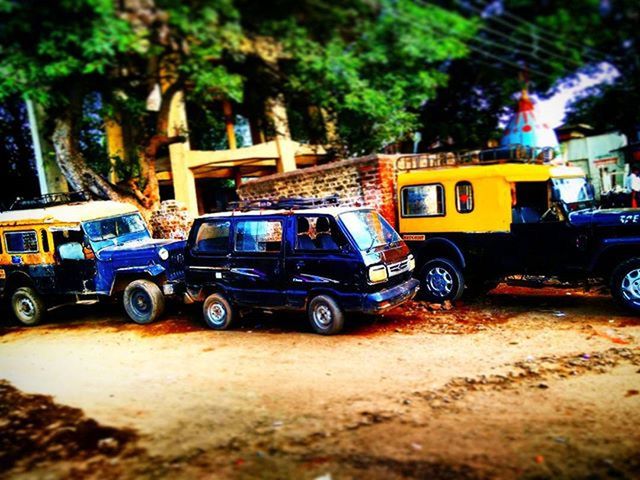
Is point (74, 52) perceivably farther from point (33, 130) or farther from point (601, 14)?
point (33, 130)

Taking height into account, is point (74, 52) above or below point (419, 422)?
above

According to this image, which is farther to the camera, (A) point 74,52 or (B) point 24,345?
(B) point 24,345

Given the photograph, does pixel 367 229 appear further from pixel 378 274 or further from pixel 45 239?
pixel 45 239

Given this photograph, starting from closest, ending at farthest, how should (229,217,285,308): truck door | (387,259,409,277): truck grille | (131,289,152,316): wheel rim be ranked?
(387,259,409,277): truck grille → (229,217,285,308): truck door → (131,289,152,316): wheel rim

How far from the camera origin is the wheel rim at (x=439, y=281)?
7.75 meters

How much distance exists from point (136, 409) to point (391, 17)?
499 centimetres

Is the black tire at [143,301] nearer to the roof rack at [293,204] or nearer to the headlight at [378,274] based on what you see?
the roof rack at [293,204]

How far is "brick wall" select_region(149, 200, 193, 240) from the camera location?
10672 millimetres

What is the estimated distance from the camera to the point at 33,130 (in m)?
13.8

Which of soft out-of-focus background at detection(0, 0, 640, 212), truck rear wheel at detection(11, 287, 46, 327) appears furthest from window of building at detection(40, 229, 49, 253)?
soft out-of-focus background at detection(0, 0, 640, 212)

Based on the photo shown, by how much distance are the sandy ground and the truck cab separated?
681 millimetres

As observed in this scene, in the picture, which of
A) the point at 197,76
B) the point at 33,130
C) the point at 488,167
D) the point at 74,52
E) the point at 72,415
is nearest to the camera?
the point at 72,415

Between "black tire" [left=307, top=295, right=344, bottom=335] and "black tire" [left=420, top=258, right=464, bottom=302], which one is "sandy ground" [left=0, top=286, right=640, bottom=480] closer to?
"black tire" [left=307, top=295, right=344, bottom=335]

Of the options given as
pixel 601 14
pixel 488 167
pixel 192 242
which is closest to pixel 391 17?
pixel 601 14
